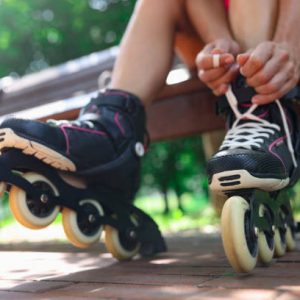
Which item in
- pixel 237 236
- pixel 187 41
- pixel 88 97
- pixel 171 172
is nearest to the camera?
pixel 237 236

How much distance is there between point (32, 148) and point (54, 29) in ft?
25.1

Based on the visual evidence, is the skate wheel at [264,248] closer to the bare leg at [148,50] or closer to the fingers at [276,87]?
the fingers at [276,87]

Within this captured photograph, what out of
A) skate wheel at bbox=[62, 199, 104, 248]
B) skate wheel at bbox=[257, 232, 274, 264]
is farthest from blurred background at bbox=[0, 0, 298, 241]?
skate wheel at bbox=[257, 232, 274, 264]

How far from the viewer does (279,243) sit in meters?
1.15

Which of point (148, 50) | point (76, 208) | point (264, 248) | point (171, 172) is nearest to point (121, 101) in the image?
point (148, 50)

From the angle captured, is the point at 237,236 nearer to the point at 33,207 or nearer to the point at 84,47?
the point at 33,207

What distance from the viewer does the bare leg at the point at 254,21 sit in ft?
4.20

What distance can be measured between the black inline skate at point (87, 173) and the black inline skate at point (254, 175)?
25cm

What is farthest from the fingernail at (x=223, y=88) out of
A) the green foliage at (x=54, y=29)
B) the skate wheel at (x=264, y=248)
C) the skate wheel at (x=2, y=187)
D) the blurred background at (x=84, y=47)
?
the green foliage at (x=54, y=29)

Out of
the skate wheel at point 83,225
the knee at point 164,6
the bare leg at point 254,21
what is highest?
the knee at point 164,6

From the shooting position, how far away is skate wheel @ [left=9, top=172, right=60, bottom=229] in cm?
112

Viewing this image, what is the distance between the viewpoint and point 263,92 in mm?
1165

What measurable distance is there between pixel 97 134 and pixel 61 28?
738 centimetres

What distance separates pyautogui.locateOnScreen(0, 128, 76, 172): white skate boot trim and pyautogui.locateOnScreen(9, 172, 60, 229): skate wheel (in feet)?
0.14
